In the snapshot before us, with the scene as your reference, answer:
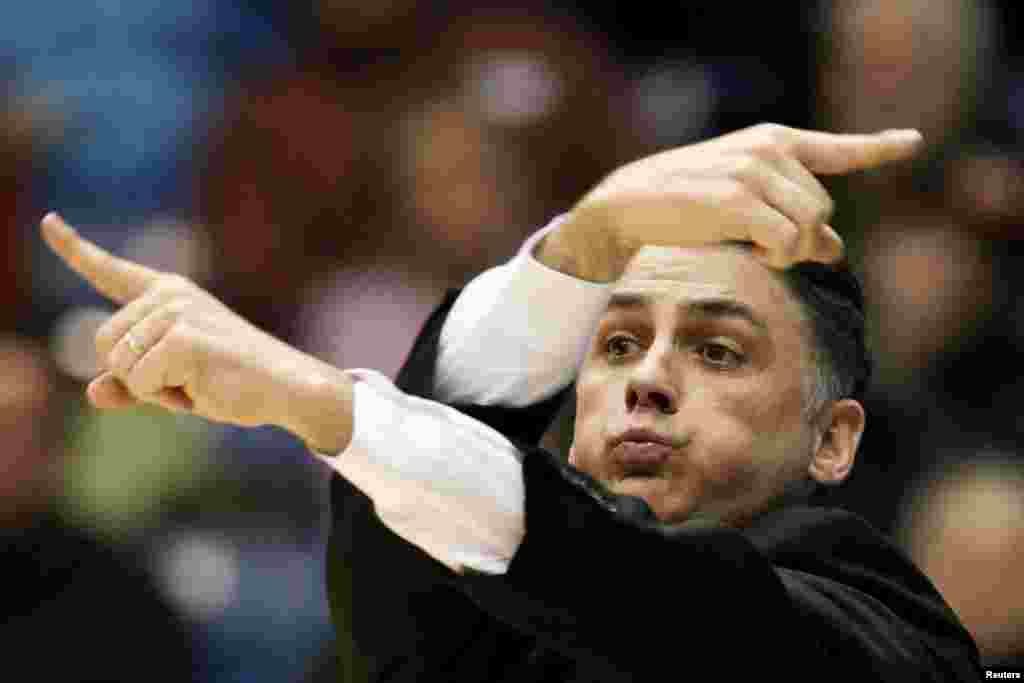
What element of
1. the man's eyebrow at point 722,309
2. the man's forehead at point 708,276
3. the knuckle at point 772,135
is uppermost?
the knuckle at point 772,135

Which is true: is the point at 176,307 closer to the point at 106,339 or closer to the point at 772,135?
the point at 106,339

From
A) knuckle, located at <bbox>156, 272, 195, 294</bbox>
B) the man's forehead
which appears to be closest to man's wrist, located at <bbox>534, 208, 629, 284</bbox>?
the man's forehead

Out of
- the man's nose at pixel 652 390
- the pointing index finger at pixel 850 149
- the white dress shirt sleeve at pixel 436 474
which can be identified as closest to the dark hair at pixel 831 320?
Answer: the man's nose at pixel 652 390

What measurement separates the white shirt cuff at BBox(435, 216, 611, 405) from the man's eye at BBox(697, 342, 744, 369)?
16 cm

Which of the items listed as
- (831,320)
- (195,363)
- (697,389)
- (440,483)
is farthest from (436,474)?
(831,320)

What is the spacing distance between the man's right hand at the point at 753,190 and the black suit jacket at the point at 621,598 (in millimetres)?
280

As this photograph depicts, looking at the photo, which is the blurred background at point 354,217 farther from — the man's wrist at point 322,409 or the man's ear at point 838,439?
the man's wrist at point 322,409

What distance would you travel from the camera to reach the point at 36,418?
3291 mm

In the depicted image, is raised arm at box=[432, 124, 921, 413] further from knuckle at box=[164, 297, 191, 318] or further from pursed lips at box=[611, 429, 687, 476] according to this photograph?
knuckle at box=[164, 297, 191, 318]

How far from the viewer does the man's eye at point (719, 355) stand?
7.55 feet

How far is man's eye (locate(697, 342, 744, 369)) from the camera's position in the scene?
230cm

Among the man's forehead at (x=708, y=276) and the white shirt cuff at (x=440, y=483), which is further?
the man's forehead at (x=708, y=276)

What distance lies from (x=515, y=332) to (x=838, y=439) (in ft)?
1.66

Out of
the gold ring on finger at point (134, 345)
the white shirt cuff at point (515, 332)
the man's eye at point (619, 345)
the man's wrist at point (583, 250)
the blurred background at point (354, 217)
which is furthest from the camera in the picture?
the blurred background at point (354, 217)
